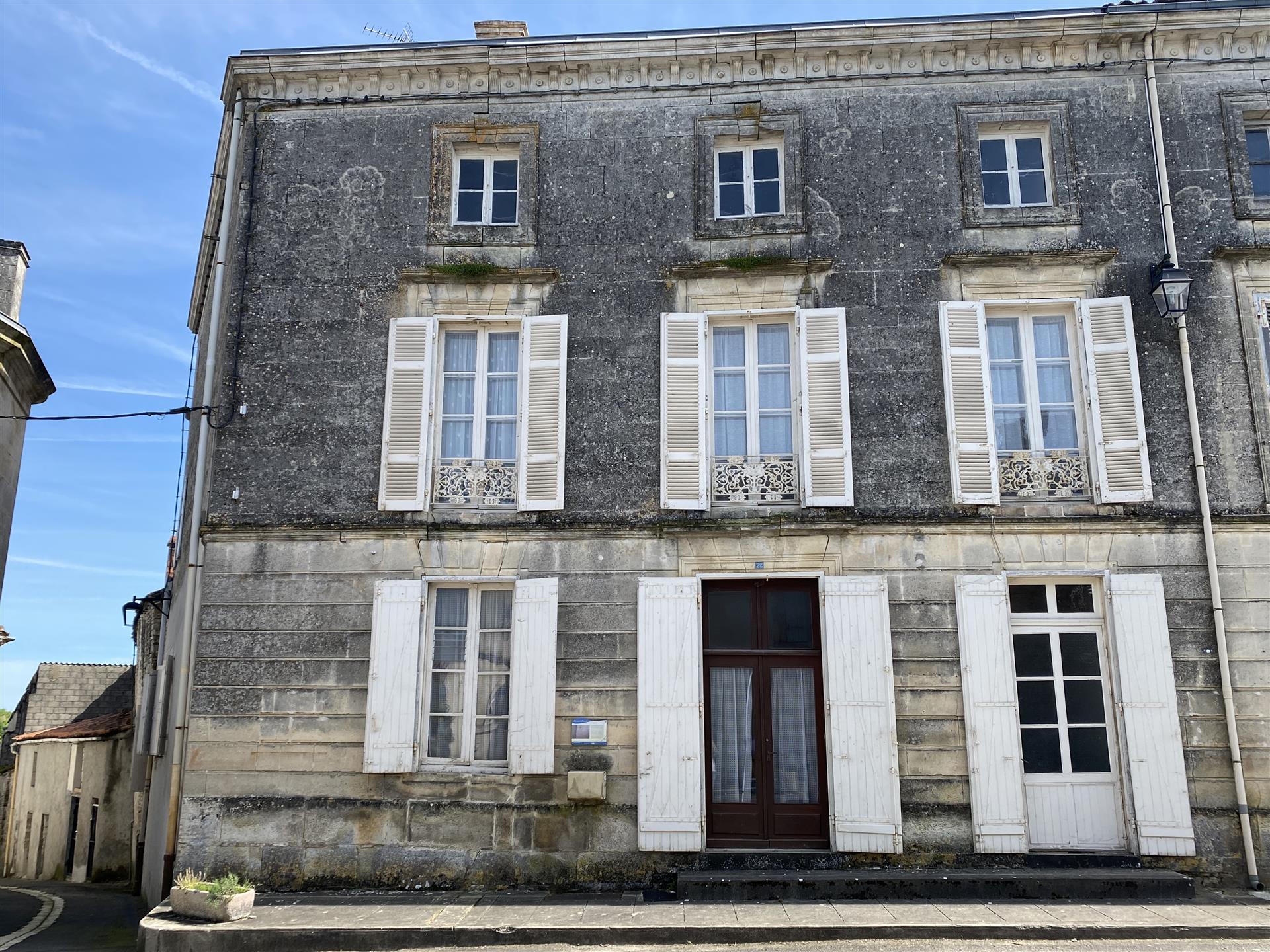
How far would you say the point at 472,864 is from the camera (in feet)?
30.2

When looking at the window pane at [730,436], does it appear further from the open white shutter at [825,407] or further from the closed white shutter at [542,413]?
the closed white shutter at [542,413]

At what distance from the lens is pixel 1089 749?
30.4ft

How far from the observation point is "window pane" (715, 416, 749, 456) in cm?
1005

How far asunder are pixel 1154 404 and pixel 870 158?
3615mm

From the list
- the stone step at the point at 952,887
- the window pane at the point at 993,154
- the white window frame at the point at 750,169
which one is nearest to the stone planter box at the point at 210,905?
the stone step at the point at 952,887

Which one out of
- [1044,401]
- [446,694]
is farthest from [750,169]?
[446,694]

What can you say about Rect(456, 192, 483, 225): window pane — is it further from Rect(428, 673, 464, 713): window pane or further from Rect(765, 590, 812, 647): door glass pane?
Rect(765, 590, 812, 647): door glass pane

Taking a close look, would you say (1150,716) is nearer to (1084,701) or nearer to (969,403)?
(1084,701)

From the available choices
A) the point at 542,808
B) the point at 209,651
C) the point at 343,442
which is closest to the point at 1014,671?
the point at 542,808

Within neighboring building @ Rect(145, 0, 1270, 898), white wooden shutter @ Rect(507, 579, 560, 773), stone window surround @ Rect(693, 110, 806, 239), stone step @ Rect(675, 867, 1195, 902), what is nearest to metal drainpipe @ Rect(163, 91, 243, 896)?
neighboring building @ Rect(145, 0, 1270, 898)

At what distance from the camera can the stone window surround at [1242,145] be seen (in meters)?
10.2

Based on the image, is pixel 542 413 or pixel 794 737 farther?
pixel 542 413

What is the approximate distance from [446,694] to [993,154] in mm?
7617

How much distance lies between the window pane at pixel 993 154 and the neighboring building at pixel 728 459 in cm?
3
